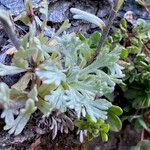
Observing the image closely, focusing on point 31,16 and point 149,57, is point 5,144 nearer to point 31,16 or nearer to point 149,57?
point 31,16

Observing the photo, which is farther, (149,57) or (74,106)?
(149,57)

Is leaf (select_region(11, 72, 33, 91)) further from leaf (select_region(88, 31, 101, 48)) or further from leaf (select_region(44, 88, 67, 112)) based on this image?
leaf (select_region(88, 31, 101, 48))

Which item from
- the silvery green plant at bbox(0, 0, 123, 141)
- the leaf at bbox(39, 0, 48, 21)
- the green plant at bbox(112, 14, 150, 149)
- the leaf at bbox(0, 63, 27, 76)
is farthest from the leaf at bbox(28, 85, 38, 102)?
the green plant at bbox(112, 14, 150, 149)

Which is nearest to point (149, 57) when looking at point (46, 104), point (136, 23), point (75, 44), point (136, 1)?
point (136, 23)

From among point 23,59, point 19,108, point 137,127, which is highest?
point 23,59

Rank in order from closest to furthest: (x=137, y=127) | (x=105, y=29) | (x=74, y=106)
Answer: (x=74, y=106)
(x=105, y=29)
(x=137, y=127)

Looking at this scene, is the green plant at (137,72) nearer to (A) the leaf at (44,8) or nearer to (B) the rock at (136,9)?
(B) the rock at (136,9)

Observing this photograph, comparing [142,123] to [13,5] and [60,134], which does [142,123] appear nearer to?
[60,134]
